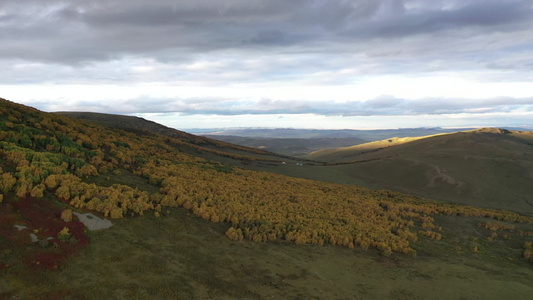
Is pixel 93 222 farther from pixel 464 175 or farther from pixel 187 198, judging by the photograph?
pixel 464 175

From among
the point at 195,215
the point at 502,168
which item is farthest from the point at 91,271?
the point at 502,168

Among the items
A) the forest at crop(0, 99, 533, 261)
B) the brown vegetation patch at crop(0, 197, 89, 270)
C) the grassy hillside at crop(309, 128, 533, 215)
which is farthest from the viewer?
the grassy hillside at crop(309, 128, 533, 215)

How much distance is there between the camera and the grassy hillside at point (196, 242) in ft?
28.0

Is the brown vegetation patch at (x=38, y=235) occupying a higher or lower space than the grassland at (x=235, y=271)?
higher

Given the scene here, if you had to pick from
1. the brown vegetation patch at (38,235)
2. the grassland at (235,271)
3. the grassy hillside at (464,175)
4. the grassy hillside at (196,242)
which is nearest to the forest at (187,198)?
the grassy hillside at (196,242)

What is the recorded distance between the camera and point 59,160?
49.7ft

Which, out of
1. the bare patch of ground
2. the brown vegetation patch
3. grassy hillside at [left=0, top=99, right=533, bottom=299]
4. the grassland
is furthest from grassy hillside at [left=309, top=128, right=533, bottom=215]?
the brown vegetation patch

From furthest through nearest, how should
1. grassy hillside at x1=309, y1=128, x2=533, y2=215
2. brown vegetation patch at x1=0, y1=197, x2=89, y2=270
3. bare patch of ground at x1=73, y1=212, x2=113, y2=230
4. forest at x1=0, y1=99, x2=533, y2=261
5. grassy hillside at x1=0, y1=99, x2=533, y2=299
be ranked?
grassy hillside at x1=309, y1=128, x2=533, y2=215 → forest at x1=0, y1=99, x2=533, y2=261 → bare patch of ground at x1=73, y1=212, x2=113, y2=230 → grassy hillside at x1=0, y1=99, x2=533, y2=299 → brown vegetation patch at x1=0, y1=197, x2=89, y2=270

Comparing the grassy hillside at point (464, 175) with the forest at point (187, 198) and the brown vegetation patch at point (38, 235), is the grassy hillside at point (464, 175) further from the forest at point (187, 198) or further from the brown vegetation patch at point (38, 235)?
the brown vegetation patch at point (38, 235)

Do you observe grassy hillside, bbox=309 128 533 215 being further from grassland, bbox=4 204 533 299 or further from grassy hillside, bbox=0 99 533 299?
grassland, bbox=4 204 533 299

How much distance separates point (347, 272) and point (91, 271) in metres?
9.61

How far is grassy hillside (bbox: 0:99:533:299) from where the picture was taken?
8.55 metres

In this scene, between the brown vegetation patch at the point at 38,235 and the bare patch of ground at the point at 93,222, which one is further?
the bare patch of ground at the point at 93,222

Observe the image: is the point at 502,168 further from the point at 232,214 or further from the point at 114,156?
the point at 114,156
